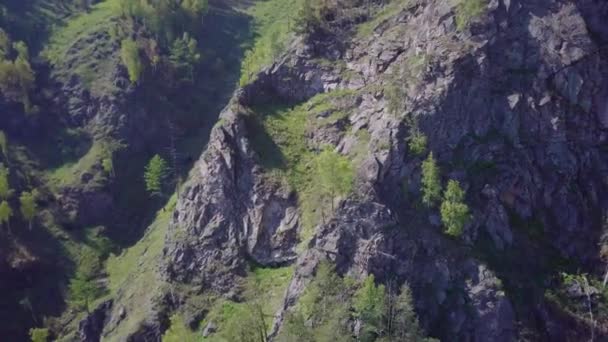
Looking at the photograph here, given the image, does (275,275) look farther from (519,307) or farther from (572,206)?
(572,206)

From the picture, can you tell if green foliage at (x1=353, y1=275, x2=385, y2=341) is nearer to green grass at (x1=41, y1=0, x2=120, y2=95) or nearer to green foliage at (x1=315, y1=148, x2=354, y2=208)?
green foliage at (x1=315, y1=148, x2=354, y2=208)

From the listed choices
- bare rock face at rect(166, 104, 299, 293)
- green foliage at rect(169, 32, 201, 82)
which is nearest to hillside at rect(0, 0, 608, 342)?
bare rock face at rect(166, 104, 299, 293)

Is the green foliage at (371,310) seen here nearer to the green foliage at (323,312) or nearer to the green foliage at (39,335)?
the green foliage at (323,312)

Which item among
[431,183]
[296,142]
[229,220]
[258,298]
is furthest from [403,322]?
[296,142]

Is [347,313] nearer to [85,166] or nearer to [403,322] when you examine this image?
[403,322]

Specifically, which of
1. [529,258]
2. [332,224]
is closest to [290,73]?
[332,224]

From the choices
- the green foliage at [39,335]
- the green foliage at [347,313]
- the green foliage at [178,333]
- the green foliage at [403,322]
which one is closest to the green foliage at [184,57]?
the green foliage at [39,335]
